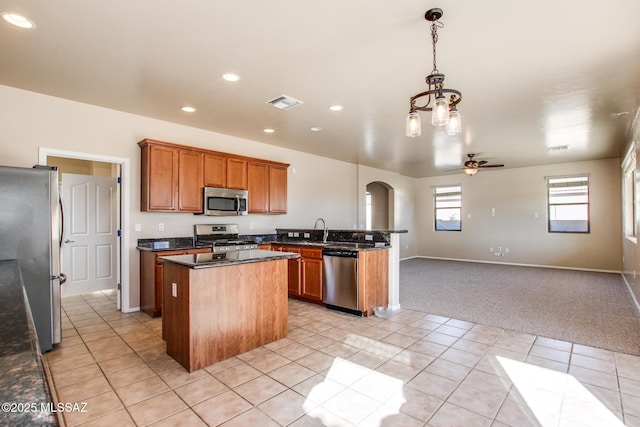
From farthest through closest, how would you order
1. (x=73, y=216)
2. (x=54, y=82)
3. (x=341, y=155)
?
(x=341, y=155), (x=73, y=216), (x=54, y=82)

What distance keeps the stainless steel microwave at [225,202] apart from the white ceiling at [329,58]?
3.23 feet

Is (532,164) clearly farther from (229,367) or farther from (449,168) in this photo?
(229,367)

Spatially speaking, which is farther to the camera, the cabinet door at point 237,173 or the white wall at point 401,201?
the white wall at point 401,201

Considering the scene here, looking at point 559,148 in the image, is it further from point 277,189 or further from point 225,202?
point 225,202

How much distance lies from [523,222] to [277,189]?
6546 mm

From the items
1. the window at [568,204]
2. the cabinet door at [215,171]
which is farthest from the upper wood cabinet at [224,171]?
the window at [568,204]

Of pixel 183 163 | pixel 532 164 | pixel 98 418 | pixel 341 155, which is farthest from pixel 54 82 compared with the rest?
pixel 532 164

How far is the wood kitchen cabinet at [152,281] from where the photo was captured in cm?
400

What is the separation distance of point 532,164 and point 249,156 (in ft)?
22.4

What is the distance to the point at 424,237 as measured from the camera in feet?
33.9

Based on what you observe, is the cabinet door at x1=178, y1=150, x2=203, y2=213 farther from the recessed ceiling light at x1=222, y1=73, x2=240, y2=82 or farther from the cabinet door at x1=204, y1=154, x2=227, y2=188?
the recessed ceiling light at x1=222, y1=73, x2=240, y2=82

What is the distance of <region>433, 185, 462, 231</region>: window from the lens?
966cm

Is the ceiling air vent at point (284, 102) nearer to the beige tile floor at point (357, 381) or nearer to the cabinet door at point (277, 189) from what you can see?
the cabinet door at point (277, 189)

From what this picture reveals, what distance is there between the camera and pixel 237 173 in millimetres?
5184
